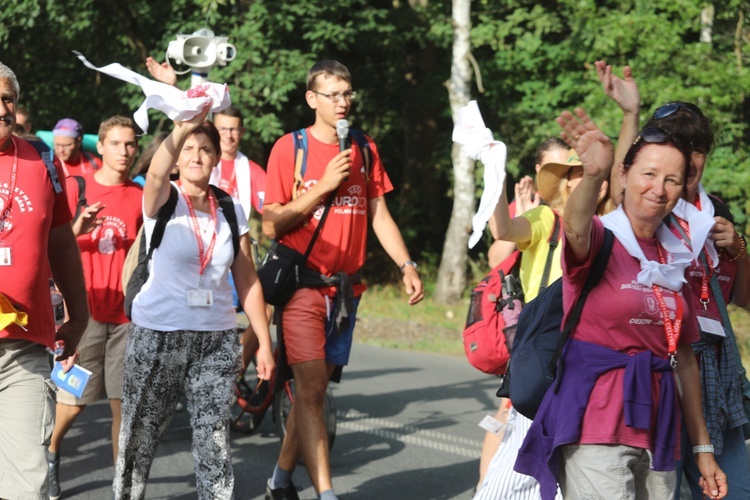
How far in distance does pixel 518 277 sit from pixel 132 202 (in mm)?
2542

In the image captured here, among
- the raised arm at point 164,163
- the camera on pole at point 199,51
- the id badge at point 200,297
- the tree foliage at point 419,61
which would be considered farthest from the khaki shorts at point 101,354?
the tree foliage at point 419,61

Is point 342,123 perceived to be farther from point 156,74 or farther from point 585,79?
point 585,79

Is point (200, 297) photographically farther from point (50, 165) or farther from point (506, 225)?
point (506, 225)

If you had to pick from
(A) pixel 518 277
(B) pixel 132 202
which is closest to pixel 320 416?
(A) pixel 518 277

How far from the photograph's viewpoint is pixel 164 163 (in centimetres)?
488

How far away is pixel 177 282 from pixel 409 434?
11.6 feet

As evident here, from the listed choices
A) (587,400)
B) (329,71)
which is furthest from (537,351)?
(329,71)

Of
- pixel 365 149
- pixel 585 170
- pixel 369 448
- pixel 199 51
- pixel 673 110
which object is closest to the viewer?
pixel 585 170

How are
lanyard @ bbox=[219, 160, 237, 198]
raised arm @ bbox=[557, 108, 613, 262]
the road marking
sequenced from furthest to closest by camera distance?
lanyard @ bbox=[219, 160, 237, 198], the road marking, raised arm @ bbox=[557, 108, 613, 262]

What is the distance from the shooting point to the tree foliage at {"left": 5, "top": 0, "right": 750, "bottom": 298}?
52.4 feet

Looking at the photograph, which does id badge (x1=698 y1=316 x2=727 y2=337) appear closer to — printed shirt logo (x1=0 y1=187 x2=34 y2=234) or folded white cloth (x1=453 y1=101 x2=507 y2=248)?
folded white cloth (x1=453 y1=101 x2=507 y2=248)

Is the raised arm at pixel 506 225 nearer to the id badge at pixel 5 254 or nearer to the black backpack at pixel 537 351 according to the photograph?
the black backpack at pixel 537 351

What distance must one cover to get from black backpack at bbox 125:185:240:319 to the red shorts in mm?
682

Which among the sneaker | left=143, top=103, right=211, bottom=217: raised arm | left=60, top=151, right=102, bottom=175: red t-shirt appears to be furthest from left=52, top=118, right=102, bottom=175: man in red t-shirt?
left=143, top=103, right=211, bottom=217: raised arm
